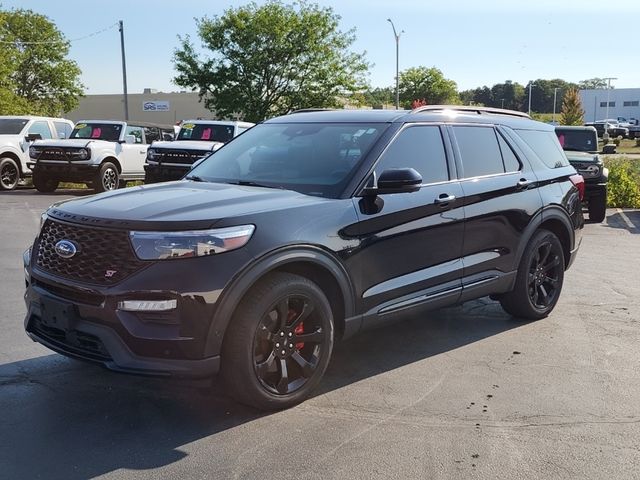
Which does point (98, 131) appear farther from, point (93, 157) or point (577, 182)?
point (577, 182)

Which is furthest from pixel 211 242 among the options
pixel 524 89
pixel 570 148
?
pixel 524 89

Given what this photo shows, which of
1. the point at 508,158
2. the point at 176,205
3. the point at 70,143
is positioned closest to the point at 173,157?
the point at 70,143

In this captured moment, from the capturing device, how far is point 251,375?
386 centimetres

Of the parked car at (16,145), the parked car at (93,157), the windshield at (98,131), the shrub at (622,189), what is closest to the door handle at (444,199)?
the shrub at (622,189)

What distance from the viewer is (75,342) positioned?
12.4 ft

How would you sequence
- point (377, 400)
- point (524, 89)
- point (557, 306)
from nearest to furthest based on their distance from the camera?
point (377, 400)
point (557, 306)
point (524, 89)

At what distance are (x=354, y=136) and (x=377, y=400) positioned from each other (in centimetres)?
188

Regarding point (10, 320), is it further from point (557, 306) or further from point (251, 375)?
point (557, 306)

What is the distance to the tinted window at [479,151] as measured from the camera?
214 inches

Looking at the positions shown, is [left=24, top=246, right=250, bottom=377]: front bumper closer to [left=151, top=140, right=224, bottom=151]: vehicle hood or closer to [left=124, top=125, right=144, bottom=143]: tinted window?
[left=151, top=140, right=224, bottom=151]: vehicle hood

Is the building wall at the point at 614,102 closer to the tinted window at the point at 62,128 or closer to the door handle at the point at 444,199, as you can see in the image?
the tinted window at the point at 62,128

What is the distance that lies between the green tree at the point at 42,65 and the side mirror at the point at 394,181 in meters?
50.6

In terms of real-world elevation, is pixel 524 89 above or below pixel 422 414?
above

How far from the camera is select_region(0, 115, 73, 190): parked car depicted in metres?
17.0
